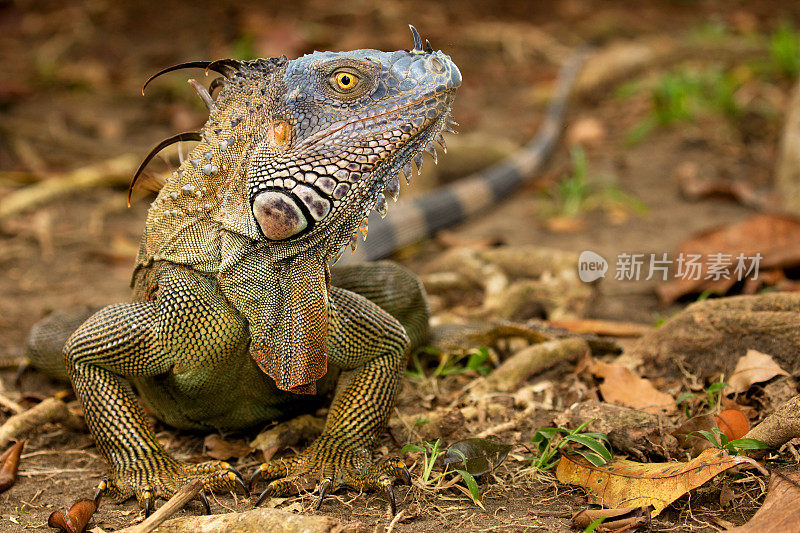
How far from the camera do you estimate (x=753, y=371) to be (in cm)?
381

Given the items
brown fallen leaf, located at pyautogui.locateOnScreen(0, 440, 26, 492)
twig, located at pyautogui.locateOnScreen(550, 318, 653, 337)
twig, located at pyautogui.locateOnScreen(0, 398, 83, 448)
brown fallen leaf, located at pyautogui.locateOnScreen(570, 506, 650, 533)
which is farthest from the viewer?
twig, located at pyautogui.locateOnScreen(550, 318, 653, 337)

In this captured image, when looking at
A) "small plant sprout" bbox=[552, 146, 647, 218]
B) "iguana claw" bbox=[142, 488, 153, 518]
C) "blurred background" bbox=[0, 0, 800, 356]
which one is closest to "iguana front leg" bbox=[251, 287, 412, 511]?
"iguana claw" bbox=[142, 488, 153, 518]

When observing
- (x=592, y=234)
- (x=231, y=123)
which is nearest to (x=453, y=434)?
(x=231, y=123)

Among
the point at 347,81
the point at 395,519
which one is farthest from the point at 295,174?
the point at 395,519

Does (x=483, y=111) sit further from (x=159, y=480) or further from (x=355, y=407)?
(x=159, y=480)

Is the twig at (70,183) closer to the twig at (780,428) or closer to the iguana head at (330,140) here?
the iguana head at (330,140)

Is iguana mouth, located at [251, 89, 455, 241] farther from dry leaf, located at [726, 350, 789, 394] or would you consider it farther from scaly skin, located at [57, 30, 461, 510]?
dry leaf, located at [726, 350, 789, 394]

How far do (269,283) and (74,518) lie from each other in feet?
3.95

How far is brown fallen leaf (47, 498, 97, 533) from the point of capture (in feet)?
10.2

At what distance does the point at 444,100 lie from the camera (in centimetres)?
312

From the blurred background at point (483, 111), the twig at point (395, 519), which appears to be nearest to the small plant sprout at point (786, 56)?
the blurred background at point (483, 111)

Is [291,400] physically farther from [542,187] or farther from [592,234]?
[542,187]

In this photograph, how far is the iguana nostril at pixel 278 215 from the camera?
3.07 metres

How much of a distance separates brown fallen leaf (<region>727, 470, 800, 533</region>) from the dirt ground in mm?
128
